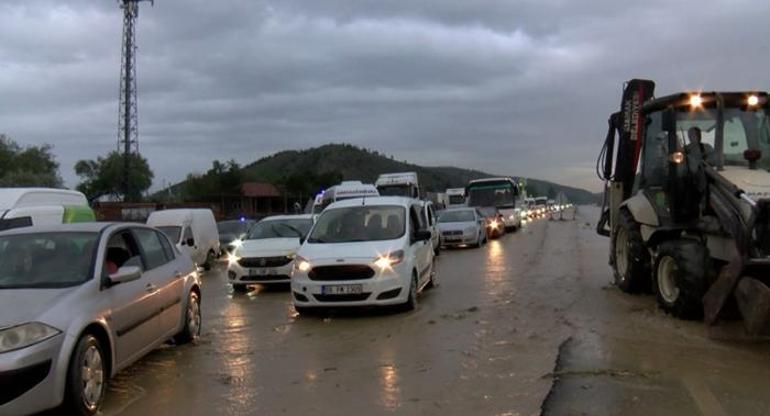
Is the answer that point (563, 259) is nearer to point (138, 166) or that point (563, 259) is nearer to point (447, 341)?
point (447, 341)

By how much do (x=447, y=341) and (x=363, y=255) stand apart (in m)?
2.36

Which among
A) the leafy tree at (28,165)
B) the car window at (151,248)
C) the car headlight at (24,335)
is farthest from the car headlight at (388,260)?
the leafy tree at (28,165)

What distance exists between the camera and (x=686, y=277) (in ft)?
29.9

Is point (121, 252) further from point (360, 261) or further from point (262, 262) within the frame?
point (262, 262)

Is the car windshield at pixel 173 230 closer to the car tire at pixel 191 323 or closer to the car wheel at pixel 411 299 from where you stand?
the car wheel at pixel 411 299

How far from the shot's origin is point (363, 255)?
35.2 feet

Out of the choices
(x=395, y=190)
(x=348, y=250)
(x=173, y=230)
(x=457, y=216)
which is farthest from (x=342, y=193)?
(x=348, y=250)

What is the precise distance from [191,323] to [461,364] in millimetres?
3461

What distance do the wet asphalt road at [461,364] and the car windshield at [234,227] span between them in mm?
15269

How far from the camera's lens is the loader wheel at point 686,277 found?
905 centimetres

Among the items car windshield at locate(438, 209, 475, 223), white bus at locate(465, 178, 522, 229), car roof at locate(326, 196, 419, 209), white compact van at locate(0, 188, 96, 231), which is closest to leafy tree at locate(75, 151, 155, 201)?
white bus at locate(465, 178, 522, 229)

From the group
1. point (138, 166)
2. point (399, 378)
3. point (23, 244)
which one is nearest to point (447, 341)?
point (399, 378)

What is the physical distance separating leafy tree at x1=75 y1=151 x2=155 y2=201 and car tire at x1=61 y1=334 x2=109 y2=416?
6978 centimetres

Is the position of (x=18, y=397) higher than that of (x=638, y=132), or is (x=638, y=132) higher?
(x=638, y=132)
